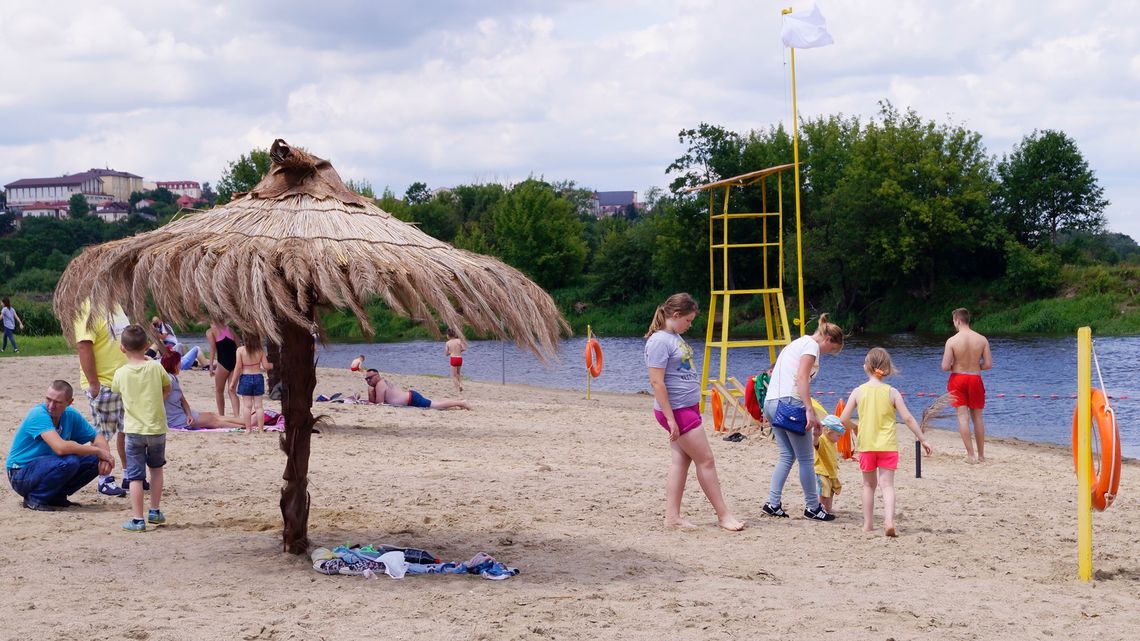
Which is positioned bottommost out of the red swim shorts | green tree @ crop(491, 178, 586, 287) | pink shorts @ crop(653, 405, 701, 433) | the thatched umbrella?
the red swim shorts

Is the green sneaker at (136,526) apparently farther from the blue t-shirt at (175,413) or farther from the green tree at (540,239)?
the green tree at (540,239)

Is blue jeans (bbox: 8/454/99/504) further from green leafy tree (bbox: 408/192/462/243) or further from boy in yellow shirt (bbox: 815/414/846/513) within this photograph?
green leafy tree (bbox: 408/192/462/243)

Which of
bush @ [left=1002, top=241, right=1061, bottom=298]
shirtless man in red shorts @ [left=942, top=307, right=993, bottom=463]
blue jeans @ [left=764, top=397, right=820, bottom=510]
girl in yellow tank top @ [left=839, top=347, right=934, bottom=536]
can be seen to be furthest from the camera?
bush @ [left=1002, top=241, right=1061, bottom=298]

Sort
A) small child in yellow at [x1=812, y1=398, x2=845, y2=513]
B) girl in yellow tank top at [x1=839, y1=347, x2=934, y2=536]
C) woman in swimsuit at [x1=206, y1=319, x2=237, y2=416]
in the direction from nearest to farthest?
girl in yellow tank top at [x1=839, y1=347, x2=934, y2=536] → small child in yellow at [x1=812, y1=398, x2=845, y2=513] → woman in swimsuit at [x1=206, y1=319, x2=237, y2=416]

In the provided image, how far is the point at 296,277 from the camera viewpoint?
218 inches

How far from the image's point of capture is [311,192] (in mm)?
6371

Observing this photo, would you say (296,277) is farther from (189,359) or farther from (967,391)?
(189,359)

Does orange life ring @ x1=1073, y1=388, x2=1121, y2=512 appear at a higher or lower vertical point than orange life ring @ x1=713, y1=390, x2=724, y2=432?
higher

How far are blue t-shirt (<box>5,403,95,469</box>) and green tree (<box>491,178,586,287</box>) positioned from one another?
2323 inches

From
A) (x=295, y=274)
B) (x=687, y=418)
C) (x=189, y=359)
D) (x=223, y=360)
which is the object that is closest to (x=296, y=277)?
(x=295, y=274)

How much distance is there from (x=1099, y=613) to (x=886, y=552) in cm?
164

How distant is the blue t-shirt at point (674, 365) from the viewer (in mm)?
7039

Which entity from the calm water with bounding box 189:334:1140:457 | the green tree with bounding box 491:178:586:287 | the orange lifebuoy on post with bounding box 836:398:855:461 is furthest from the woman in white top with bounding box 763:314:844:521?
the green tree with bounding box 491:178:586:287

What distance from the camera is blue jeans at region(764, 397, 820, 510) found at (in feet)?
25.8
